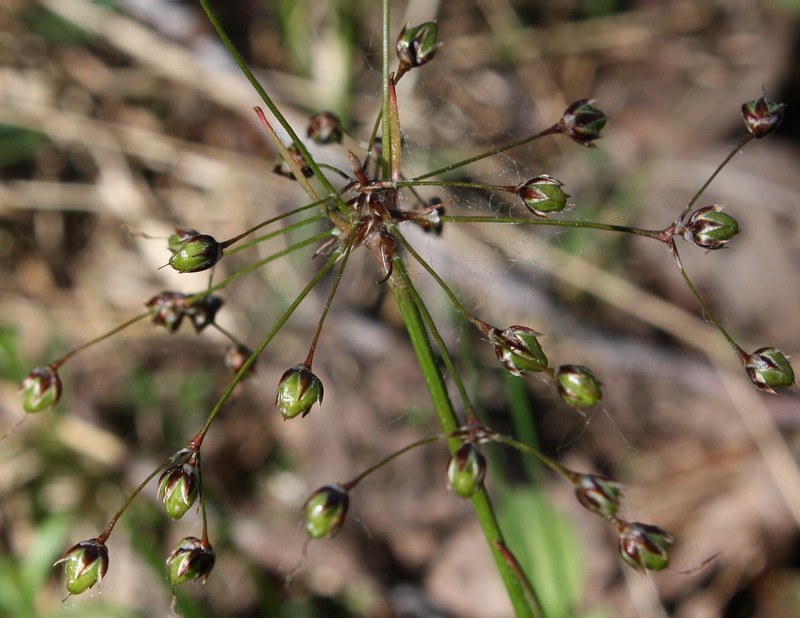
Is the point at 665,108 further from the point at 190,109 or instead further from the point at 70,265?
the point at 70,265

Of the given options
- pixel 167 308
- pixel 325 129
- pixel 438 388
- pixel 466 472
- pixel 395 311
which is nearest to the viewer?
pixel 466 472

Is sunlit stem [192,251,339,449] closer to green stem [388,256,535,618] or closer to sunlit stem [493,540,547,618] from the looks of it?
green stem [388,256,535,618]

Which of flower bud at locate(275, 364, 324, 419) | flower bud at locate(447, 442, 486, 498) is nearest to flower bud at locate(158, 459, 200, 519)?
flower bud at locate(275, 364, 324, 419)

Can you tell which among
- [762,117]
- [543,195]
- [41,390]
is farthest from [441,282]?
[41,390]

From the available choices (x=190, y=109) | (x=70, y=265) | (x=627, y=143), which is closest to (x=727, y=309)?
(x=627, y=143)

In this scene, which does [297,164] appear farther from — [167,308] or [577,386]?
[577,386]

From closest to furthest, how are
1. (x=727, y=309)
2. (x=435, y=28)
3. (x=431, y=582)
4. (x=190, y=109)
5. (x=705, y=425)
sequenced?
(x=435, y=28) → (x=431, y=582) → (x=705, y=425) → (x=727, y=309) → (x=190, y=109)
